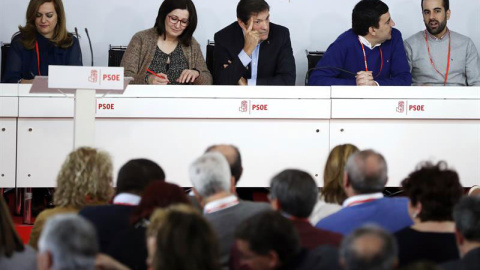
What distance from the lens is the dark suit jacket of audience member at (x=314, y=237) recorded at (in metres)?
2.86

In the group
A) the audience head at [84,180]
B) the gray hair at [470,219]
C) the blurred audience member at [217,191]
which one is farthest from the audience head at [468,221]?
the audience head at [84,180]

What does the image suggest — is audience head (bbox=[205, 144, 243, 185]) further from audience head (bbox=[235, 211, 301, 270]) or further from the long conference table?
the long conference table

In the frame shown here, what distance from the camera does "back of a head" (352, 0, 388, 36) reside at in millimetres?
6332

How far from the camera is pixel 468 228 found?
8.75 feet

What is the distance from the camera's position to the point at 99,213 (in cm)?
314

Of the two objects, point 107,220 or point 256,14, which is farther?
point 256,14

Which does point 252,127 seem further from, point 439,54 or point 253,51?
point 439,54

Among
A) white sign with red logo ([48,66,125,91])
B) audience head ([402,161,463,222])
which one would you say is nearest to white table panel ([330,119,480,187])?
white sign with red logo ([48,66,125,91])

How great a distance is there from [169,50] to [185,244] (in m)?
4.06

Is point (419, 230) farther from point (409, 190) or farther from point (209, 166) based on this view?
point (209, 166)

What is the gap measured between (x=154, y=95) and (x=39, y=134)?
2.55 feet

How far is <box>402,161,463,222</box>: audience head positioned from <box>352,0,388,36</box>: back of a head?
335 centimetres

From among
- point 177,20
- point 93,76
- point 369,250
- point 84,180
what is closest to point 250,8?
point 177,20

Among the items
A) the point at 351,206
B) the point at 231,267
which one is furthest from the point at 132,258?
the point at 351,206
